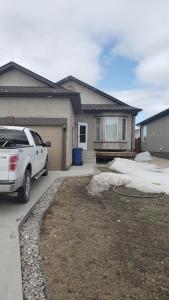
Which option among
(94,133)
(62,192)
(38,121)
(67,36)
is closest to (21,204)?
(62,192)

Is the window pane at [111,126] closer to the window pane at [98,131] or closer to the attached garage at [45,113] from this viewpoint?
the window pane at [98,131]

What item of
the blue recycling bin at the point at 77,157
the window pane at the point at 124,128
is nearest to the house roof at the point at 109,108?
the window pane at the point at 124,128

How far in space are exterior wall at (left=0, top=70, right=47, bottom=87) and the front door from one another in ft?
20.5

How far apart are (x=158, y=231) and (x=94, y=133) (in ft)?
55.2

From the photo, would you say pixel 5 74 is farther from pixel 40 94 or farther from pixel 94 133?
pixel 94 133

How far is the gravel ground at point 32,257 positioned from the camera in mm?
3392

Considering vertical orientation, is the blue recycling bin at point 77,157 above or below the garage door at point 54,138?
below

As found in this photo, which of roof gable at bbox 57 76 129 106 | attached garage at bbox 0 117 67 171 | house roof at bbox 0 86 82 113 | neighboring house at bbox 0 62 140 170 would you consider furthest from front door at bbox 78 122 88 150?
attached garage at bbox 0 117 67 171

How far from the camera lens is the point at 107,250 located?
4.48 meters

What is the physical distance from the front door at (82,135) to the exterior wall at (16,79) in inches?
246

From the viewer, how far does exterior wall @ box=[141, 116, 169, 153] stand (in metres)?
24.0

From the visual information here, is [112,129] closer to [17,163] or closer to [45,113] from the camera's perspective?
[45,113]

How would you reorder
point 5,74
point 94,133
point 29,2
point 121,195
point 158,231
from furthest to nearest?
point 94,133 → point 5,74 → point 29,2 → point 121,195 → point 158,231

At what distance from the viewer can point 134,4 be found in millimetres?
10195
